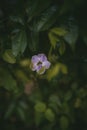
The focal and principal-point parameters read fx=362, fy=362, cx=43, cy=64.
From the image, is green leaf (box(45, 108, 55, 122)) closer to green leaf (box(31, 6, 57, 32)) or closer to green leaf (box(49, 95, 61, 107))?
green leaf (box(49, 95, 61, 107))

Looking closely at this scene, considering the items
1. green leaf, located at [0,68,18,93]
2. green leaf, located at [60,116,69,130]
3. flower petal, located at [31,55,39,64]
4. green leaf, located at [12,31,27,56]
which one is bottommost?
green leaf, located at [60,116,69,130]

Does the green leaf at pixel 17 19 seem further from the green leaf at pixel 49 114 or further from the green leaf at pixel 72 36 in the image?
the green leaf at pixel 49 114

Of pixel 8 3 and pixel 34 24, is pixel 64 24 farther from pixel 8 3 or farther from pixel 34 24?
pixel 8 3

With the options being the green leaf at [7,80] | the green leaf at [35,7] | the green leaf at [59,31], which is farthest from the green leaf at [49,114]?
the green leaf at [35,7]

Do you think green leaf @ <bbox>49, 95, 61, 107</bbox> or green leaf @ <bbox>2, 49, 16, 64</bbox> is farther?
green leaf @ <bbox>49, 95, 61, 107</bbox>

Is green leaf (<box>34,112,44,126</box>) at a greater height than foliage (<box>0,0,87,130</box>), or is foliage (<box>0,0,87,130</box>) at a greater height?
foliage (<box>0,0,87,130</box>)

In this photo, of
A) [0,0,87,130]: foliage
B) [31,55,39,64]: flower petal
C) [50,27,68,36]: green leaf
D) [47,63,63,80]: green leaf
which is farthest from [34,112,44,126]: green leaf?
[50,27,68,36]: green leaf

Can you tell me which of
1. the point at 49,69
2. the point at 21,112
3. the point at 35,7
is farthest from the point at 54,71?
the point at 35,7

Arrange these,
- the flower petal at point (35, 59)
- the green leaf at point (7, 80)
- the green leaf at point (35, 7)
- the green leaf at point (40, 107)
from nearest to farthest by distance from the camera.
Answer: the green leaf at point (35, 7) < the flower petal at point (35, 59) < the green leaf at point (7, 80) < the green leaf at point (40, 107)

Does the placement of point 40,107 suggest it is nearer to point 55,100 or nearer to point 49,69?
point 55,100
